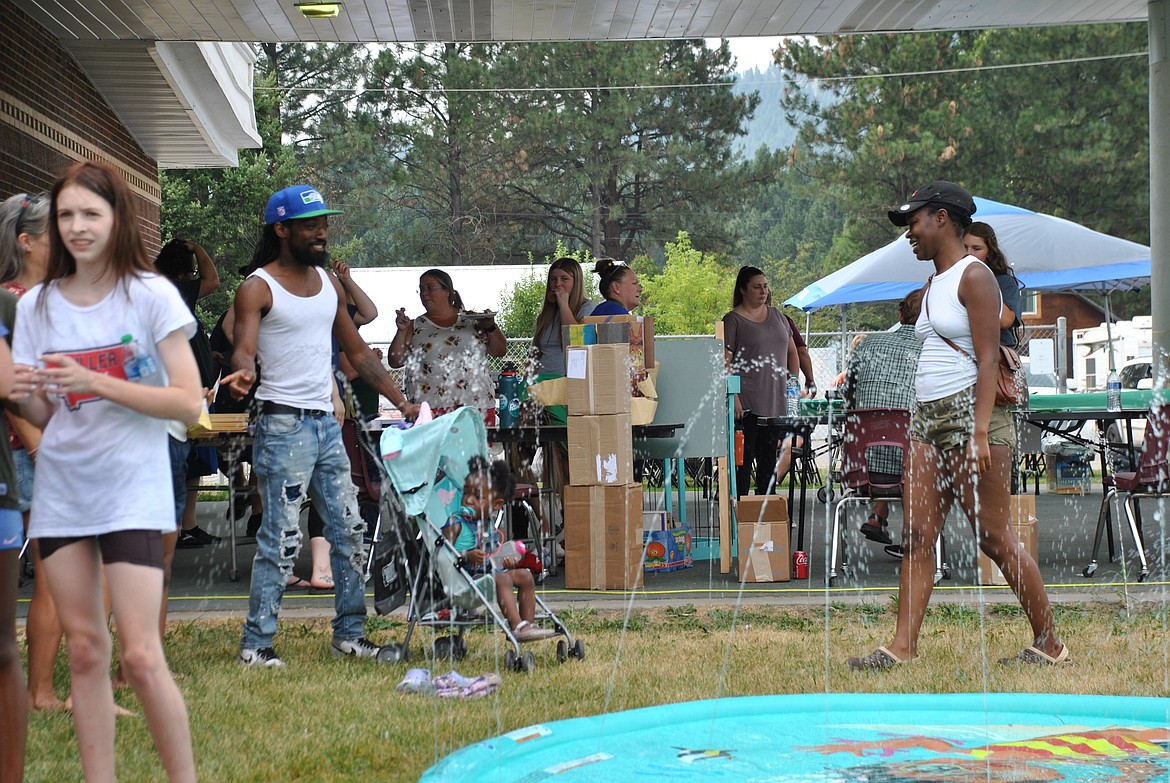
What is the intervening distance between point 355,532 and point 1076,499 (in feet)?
35.3

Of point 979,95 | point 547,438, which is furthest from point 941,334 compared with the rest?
point 979,95

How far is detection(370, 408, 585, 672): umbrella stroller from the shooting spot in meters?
5.86

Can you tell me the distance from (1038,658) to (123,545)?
4150 millimetres

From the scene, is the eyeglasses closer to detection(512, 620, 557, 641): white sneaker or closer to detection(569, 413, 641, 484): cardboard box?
detection(512, 620, 557, 641): white sneaker

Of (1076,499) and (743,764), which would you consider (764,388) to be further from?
(1076,499)

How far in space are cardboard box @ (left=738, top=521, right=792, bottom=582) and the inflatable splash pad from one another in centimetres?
342

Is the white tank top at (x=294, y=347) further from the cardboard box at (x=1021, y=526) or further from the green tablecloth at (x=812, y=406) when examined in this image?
the green tablecloth at (x=812, y=406)

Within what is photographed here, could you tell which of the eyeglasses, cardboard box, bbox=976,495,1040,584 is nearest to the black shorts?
the eyeglasses

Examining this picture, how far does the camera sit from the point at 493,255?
4484 cm

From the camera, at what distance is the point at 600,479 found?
8.24m

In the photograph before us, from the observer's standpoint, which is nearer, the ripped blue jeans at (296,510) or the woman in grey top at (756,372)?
the ripped blue jeans at (296,510)

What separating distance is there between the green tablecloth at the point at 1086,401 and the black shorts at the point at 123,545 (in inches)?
279

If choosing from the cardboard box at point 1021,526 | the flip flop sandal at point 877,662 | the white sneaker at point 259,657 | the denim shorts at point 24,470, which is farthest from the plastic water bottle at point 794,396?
the denim shorts at point 24,470

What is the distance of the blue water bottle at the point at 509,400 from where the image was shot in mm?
8742
